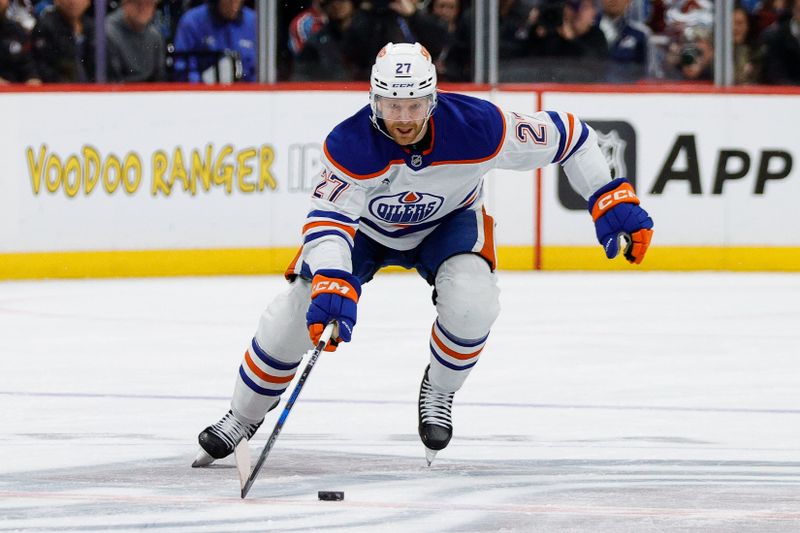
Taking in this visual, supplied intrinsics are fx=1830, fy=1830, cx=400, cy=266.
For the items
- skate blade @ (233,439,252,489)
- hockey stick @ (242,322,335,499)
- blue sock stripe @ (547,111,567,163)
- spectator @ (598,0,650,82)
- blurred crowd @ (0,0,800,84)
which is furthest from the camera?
spectator @ (598,0,650,82)

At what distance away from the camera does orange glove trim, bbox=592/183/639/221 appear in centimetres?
485

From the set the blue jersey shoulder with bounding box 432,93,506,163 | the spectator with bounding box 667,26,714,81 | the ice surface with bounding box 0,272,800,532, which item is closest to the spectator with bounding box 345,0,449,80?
the spectator with bounding box 667,26,714,81

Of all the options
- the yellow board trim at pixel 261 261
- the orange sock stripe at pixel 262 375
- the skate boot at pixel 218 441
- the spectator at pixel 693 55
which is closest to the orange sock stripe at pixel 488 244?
the orange sock stripe at pixel 262 375

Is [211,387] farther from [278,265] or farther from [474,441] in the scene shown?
[278,265]

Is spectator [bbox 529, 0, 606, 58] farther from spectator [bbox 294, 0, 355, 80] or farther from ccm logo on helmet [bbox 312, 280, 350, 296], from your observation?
ccm logo on helmet [bbox 312, 280, 350, 296]

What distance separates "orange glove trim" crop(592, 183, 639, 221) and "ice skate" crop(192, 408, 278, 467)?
1.11m

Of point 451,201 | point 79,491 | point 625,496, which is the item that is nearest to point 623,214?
point 451,201

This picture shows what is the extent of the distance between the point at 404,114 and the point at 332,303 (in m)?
0.51

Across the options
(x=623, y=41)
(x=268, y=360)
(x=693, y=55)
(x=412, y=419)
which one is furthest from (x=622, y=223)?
(x=693, y=55)

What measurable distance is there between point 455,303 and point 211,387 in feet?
5.78

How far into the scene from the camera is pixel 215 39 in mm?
10320

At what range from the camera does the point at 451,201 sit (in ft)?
16.1

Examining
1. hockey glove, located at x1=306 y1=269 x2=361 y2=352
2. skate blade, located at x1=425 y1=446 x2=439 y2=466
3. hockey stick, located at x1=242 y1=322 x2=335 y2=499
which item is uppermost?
hockey glove, located at x1=306 y1=269 x2=361 y2=352

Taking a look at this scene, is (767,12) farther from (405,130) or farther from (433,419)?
(405,130)
